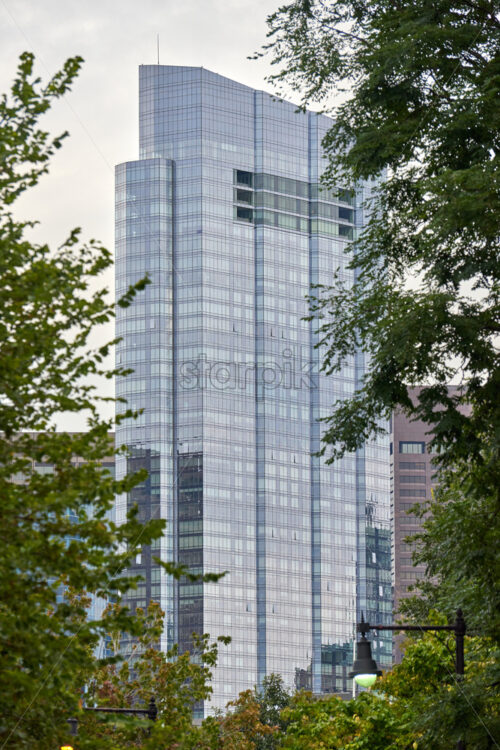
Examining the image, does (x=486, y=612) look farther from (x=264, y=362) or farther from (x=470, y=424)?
(x=264, y=362)

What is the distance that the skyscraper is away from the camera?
576 ft

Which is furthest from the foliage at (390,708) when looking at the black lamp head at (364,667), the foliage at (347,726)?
the black lamp head at (364,667)

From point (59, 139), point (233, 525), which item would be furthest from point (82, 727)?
point (233, 525)

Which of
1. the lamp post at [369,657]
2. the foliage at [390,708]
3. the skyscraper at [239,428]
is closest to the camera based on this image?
the lamp post at [369,657]

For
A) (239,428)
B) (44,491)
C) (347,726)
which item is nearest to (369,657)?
(347,726)

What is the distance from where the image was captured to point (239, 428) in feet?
598

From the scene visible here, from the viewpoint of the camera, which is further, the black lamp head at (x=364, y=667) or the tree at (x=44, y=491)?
the black lamp head at (x=364, y=667)

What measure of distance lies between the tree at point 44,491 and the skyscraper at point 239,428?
159797mm

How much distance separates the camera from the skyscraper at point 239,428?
6914 inches

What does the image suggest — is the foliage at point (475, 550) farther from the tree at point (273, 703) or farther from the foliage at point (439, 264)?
the tree at point (273, 703)

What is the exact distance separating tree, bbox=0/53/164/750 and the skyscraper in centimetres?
15980

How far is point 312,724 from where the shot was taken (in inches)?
1385

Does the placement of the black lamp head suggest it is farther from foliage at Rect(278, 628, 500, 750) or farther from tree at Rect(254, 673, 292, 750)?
tree at Rect(254, 673, 292, 750)

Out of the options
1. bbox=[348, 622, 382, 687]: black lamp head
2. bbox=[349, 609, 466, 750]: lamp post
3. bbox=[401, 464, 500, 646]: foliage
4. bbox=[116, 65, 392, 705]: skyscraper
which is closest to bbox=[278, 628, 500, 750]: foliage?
bbox=[349, 609, 466, 750]: lamp post
